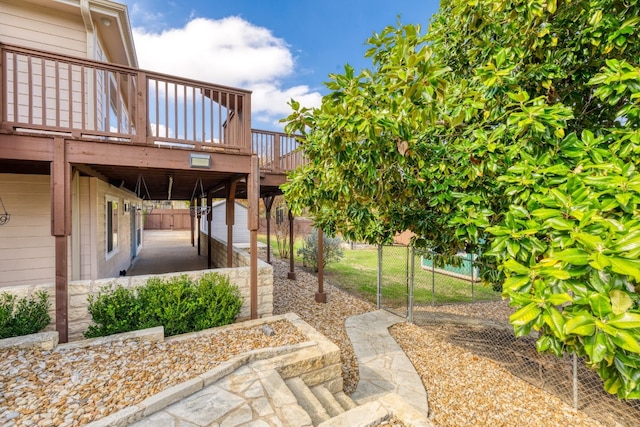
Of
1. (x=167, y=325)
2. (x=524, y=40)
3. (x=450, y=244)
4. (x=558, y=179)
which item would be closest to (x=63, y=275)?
(x=167, y=325)

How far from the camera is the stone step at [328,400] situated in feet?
10.1

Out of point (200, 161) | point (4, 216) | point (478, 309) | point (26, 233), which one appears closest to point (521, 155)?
point (200, 161)

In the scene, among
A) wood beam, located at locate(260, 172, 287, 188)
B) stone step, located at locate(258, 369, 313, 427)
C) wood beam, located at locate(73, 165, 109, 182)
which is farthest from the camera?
wood beam, located at locate(260, 172, 287, 188)

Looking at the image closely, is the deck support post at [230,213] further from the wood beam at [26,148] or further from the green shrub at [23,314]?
the green shrub at [23,314]

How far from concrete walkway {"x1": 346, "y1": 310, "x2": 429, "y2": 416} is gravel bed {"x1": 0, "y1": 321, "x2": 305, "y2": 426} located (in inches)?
40.9

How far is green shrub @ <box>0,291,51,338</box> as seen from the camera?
352 centimetres

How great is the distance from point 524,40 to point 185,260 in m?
11.1

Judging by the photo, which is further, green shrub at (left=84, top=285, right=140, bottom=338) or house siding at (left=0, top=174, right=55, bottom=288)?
house siding at (left=0, top=174, right=55, bottom=288)

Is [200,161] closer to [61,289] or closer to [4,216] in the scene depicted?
[61,289]

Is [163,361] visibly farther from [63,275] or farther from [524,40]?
[524,40]

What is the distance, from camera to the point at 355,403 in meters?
3.36

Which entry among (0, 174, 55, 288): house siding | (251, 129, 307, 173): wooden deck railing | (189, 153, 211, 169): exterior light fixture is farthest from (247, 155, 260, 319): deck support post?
(0, 174, 55, 288): house siding

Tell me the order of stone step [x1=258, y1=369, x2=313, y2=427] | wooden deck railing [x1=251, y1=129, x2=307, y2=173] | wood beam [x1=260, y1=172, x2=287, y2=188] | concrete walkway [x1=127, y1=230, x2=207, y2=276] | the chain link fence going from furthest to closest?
concrete walkway [x1=127, y1=230, x2=207, y2=276], wood beam [x1=260, y1=172, x2=287, y2=188], wooden deck railing [x1=251, y1=129, x2=307, y2=173], the chain link fence, stone step [x1=258, y1=369, x2=313, y2=427]

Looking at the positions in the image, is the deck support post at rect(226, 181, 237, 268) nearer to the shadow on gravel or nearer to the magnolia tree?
the magnolia tree
